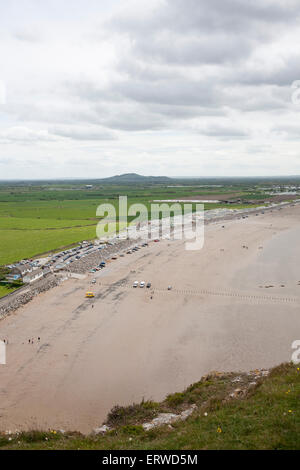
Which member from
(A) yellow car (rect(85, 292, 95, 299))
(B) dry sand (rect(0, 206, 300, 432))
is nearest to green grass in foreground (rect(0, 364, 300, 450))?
(B) dry sand (rect(0, 206, 300, 432))

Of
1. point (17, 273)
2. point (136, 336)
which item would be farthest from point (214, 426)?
point (17, 273)

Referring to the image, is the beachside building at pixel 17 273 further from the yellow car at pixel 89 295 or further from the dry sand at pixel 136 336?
the yellow car at pixel 89 295

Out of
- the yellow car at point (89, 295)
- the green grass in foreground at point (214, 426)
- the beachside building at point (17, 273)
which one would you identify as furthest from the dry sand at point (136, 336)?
the beachside building at point (17, 273)

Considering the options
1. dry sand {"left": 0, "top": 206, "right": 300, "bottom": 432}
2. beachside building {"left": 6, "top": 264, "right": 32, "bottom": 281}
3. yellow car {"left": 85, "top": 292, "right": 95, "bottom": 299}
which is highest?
beachside building {"left": 6, "top": 264, "right": 32, "bottom": 281}

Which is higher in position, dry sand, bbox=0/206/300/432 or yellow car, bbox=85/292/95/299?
yellow car, bbox=85/292/95/299

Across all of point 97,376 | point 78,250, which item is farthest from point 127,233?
point 97,376

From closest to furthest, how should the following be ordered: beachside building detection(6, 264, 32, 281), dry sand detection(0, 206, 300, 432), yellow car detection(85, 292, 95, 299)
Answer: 1. dry sand detection(0, 206, 300, 432)
2. yellow car detection(85, 292, 95, 299)
3. beachside building detection(6, 264, 32, 281)

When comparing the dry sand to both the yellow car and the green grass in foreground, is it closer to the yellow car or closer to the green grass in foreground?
the yellow car
